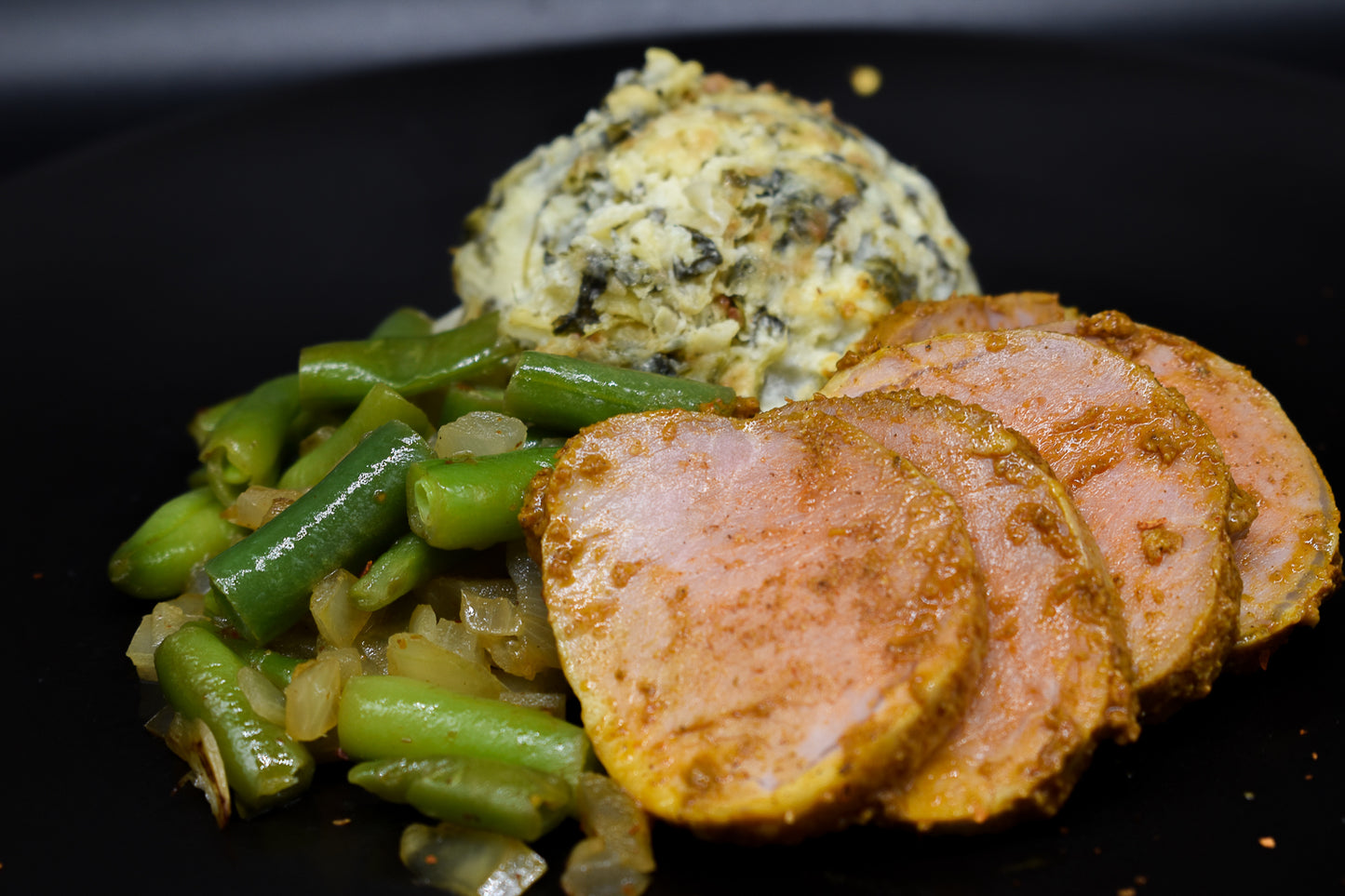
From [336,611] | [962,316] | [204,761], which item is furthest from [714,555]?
[962,316]

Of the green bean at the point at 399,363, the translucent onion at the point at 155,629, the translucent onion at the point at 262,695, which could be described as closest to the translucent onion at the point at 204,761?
the translucent onion at the point at 262,695

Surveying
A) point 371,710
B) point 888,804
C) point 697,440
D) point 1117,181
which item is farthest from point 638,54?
point 888,804

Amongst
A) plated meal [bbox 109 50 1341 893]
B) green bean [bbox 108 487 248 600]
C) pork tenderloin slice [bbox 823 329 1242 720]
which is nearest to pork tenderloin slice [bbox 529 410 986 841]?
plated meal [bbox 109 50 1341 893]

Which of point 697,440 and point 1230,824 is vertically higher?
point 697,440

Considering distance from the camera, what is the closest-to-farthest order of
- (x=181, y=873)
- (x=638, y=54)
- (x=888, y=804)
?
(x=888, y=804) < (x=181, y=873) < (x=638, y=54)

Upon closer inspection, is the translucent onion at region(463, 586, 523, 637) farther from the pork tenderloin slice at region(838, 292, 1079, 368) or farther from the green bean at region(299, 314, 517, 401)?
the pork tenderloin slice at region(838, 292, 1079, 368)

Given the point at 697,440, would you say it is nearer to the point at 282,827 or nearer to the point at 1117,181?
the point at 282,827

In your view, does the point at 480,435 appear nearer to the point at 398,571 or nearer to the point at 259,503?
the point at 398,571
